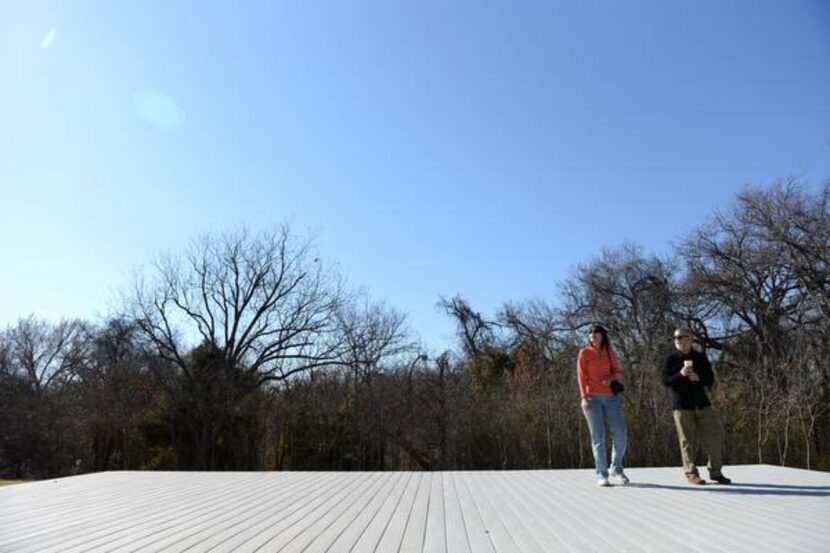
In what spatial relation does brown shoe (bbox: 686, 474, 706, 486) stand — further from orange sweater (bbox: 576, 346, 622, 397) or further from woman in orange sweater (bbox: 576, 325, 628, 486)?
orange sweater (bbox: 576, 346, 622, 397)

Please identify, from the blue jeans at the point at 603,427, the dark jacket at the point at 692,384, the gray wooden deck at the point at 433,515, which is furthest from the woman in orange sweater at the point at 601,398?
the dark jacket at the point at 692,384

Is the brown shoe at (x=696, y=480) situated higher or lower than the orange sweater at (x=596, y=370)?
lower

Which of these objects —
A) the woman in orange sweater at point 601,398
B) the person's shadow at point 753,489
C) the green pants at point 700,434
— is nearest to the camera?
the person's shadow at point 753,489

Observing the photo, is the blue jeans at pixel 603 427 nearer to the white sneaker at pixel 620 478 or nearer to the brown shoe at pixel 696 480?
the white sneaker at pixel 620 478

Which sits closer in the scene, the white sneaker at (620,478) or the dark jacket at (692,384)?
the dark jacket at (692,384)

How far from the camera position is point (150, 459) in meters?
14.3

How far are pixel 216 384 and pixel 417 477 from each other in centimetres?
Answer: 879

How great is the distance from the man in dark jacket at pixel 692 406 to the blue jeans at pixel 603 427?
1.66 ft

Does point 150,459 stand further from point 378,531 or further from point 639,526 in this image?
point 639,526

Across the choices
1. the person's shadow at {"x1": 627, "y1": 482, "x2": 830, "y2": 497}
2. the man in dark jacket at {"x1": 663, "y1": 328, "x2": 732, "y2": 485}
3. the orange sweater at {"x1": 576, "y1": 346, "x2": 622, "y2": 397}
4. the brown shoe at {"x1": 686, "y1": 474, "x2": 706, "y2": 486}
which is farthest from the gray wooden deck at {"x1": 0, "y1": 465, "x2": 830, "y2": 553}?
the orange sweater at {"x1": 576, "y1": 346, "x2": 622, "y2": 397}

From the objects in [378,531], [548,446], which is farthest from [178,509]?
[548,446]

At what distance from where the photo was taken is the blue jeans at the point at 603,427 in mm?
5367

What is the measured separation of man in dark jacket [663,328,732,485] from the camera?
5.20 m

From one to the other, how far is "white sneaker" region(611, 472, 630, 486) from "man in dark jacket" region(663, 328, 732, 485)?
557mm
